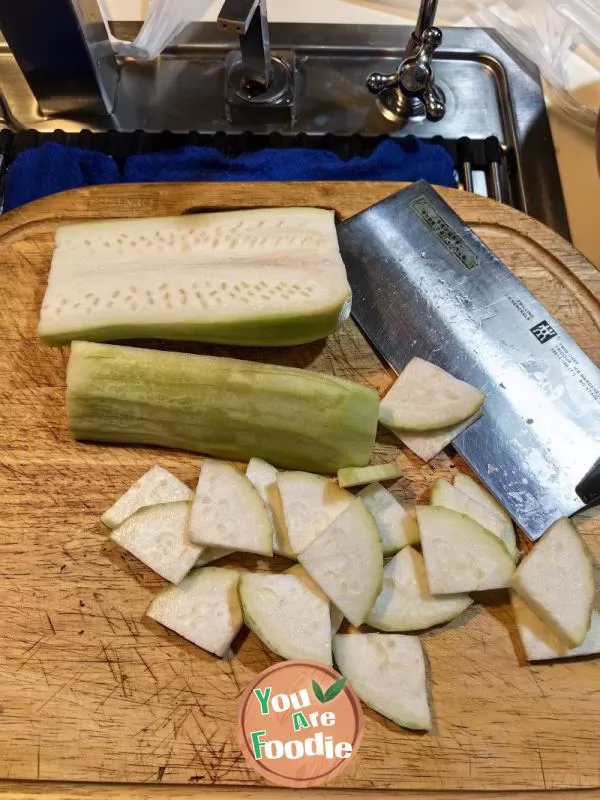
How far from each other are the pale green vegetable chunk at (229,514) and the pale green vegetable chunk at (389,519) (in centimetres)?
24

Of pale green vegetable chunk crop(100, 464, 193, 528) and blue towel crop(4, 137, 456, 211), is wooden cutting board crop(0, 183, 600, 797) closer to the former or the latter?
pale green vegetable chunk crop(100, 464, 193, 528)

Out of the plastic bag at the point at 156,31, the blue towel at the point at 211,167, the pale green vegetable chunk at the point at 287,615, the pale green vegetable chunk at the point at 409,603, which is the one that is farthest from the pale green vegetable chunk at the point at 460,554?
the plastic bag at the point at 156,31

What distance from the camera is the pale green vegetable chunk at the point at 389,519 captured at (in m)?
1.46

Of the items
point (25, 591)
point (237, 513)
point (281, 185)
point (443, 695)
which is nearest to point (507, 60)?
point (281, 185)

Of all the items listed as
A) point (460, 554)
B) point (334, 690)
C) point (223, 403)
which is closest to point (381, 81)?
point (223, 403)

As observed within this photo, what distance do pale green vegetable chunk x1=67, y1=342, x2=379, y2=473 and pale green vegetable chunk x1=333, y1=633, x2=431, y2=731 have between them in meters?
0.40

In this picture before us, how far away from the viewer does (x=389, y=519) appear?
149 cm

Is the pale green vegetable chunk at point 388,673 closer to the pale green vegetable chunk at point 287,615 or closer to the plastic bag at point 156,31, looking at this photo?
the pale green vegetable chunk at point 287,615

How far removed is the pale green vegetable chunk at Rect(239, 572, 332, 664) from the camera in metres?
1.33

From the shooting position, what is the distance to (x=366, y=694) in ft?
→ 4.31

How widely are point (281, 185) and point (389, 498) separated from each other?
37.5 inches

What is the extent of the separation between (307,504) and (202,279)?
0.63 meters

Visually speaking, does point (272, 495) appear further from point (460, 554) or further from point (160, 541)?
point (460, 554)

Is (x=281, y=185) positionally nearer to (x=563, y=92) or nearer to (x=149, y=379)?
(x=149, y=379)
